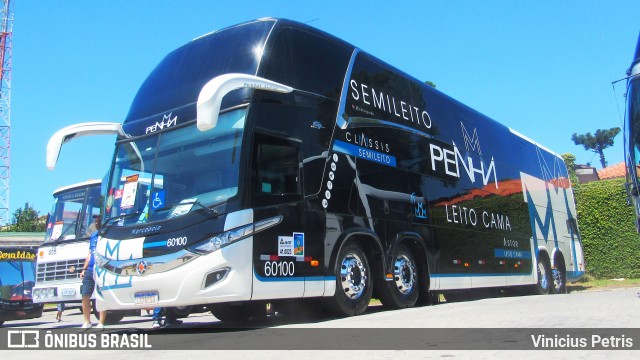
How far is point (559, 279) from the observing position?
16.8 m

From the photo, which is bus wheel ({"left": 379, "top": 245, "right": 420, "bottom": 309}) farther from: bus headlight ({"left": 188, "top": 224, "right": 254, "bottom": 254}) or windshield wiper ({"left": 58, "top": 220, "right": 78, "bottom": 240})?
windshield wiper ({"left": 58, "top": 220, "right": 78, "bottom": 240})

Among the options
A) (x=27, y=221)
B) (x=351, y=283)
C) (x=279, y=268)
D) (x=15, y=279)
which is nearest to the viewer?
(x=279, y=268)

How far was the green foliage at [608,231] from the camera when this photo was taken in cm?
2217

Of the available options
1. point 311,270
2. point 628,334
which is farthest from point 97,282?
point 628,334

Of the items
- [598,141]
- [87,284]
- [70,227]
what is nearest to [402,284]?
[87,284]

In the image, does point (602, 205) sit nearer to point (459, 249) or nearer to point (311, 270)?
point (459, 249)

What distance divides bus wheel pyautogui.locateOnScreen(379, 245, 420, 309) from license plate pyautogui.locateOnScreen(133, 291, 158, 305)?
12.1ft

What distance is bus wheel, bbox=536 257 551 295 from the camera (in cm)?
1576

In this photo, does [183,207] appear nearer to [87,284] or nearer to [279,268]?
[279,268]

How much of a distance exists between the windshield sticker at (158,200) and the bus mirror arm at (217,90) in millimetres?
1525

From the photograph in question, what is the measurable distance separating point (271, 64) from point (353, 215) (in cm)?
257

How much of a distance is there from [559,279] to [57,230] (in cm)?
1327

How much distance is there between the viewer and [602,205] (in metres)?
23.0

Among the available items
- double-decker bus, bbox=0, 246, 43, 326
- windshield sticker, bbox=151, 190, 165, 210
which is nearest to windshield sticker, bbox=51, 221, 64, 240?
double-decker bus, bbox=0, 246, 43, 326
